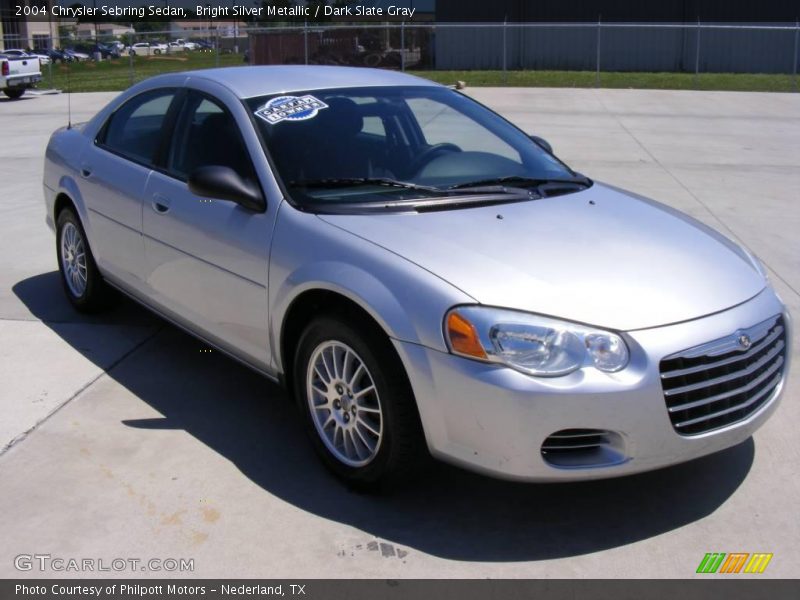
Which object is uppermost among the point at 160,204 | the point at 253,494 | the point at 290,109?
the point at 290,109

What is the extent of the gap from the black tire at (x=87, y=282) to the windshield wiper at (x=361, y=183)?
2.10m

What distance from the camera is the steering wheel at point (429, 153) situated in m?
4.47

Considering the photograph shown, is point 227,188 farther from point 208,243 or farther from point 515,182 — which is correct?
point 515,182

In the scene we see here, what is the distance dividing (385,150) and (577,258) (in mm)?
1300

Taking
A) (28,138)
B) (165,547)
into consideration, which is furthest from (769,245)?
(28,138)

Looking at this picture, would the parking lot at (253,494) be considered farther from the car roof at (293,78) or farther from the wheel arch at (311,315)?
the car roof at (293,78)

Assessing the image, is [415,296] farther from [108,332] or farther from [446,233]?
[108,332]

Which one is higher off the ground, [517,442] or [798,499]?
[517,442]

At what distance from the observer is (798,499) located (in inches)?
149

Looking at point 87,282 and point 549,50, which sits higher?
point 549,50

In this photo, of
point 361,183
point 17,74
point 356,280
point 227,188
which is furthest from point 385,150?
point 17,74

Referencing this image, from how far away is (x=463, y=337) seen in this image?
327 cm

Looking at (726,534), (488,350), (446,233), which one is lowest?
(726,534)

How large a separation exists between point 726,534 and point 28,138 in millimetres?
13712
